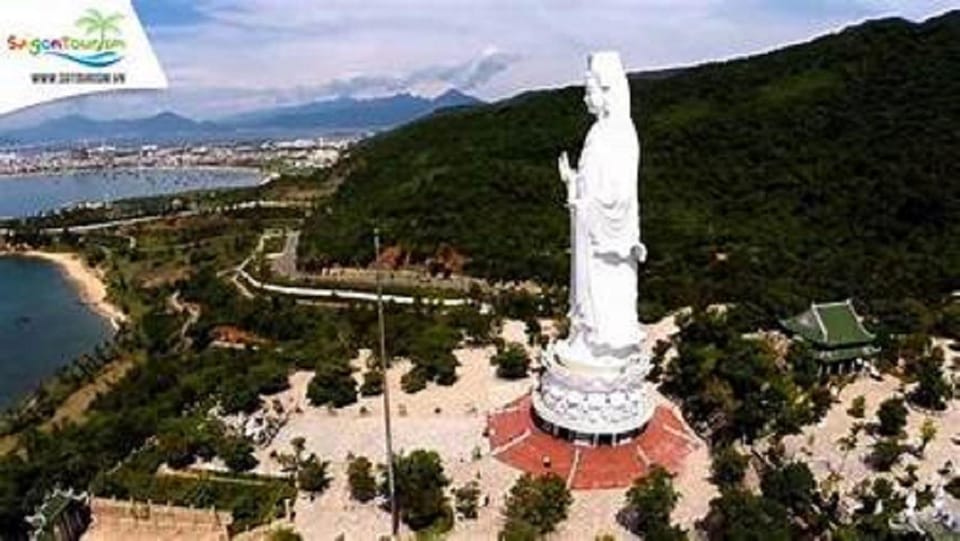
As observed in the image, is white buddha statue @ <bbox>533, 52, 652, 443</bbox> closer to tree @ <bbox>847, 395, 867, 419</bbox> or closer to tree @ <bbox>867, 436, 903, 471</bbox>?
tree @ <bbox>867, 436, 903, 471</bbox>

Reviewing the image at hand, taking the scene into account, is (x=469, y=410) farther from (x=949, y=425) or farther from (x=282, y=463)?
(x=949, y=425)

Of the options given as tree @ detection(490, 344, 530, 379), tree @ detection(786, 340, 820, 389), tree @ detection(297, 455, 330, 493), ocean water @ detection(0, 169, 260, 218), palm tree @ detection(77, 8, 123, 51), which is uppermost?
palm tree @ detection(77, 8, 123, 51)

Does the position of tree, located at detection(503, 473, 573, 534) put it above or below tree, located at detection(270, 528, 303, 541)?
above

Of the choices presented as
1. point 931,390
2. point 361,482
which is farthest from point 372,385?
point 931,390

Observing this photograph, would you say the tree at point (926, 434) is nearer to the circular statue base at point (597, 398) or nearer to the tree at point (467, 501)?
the circular statue base at point (597, 398)

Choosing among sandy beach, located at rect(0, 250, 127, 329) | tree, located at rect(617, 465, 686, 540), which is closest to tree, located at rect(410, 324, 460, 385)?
tree, located at rect(617, 465, 686, 540)

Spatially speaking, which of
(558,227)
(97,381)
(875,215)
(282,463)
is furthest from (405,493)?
(875,215)
